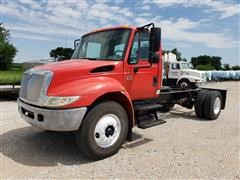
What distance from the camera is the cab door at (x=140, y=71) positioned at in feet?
16.1

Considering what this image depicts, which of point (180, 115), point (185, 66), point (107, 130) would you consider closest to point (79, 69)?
point (107, 130)

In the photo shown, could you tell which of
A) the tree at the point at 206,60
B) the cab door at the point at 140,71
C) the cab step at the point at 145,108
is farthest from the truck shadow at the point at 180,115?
the tree at the point at 206,60

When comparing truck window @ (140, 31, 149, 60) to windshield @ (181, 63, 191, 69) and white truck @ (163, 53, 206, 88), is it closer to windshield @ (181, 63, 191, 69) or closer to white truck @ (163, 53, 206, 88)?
white truck @ (163, 53, 206, 88)

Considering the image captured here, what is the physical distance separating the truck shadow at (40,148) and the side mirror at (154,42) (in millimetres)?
2361

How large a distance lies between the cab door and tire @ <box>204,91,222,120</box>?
103 inches

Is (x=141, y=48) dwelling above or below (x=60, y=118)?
above

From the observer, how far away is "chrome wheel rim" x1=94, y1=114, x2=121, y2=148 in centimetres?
421

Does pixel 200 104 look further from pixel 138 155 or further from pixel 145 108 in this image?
pixel 138 155

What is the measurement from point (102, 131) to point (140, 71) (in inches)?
61.7

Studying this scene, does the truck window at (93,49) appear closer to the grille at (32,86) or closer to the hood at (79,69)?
the hood at (79,69)

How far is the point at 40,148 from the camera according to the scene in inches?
187

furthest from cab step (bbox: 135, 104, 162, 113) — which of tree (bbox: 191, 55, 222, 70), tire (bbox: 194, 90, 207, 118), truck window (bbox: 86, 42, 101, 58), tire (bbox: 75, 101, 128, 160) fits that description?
tree (bbox: 191, 55, 222, 70)

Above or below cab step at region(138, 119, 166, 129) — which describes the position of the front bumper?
above

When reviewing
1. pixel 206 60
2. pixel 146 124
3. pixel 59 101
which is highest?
pixel 206 60
